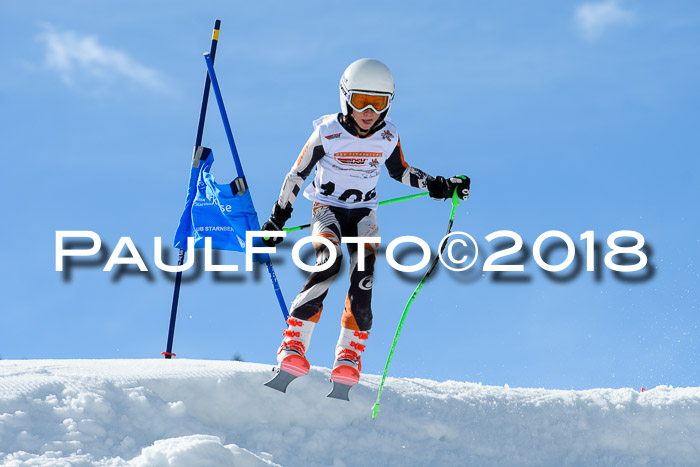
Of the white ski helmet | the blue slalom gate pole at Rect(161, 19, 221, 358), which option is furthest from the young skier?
the blue slalom gate pole at Rect(161, 19, 221, 358)

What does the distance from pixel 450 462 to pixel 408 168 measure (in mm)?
2498

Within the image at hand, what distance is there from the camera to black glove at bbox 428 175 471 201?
22.8 ft

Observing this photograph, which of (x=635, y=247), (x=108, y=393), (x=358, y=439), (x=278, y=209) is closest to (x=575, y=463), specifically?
A: (x=358, y=439)

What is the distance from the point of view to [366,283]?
6.36 metres

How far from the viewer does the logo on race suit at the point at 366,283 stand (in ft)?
20.8

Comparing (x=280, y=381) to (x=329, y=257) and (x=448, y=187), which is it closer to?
(x=329, y=257)

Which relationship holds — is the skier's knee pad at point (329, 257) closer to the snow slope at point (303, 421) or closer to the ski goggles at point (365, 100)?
the snow slope at point (303, 421)

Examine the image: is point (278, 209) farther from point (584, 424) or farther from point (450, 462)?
point (584, 424)

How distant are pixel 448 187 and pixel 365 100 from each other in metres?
1.18

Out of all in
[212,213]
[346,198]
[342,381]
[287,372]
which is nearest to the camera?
[287,372]

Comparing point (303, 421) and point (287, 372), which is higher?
point (287, 372)

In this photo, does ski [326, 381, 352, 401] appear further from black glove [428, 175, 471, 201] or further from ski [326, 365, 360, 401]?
black glove [428, 175, 471, 201]

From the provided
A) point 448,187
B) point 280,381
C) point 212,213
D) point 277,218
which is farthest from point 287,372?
point 212,213

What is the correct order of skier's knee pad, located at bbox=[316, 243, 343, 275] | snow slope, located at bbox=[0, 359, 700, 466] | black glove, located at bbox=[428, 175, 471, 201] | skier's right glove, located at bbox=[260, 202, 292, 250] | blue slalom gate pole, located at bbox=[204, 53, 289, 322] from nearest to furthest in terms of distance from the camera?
snow slope, located at bbox=[0, 359, 700, 466], skier's knee pad, located at bbox=[316, 243, 343, 275], skier's right glove, located at bbox=[260, 202, 292, 250], black glove, located at bbox=[428, 175, 471, 201], blue slalom gate pole, located at bbox=[204, 53, 289, 322]
